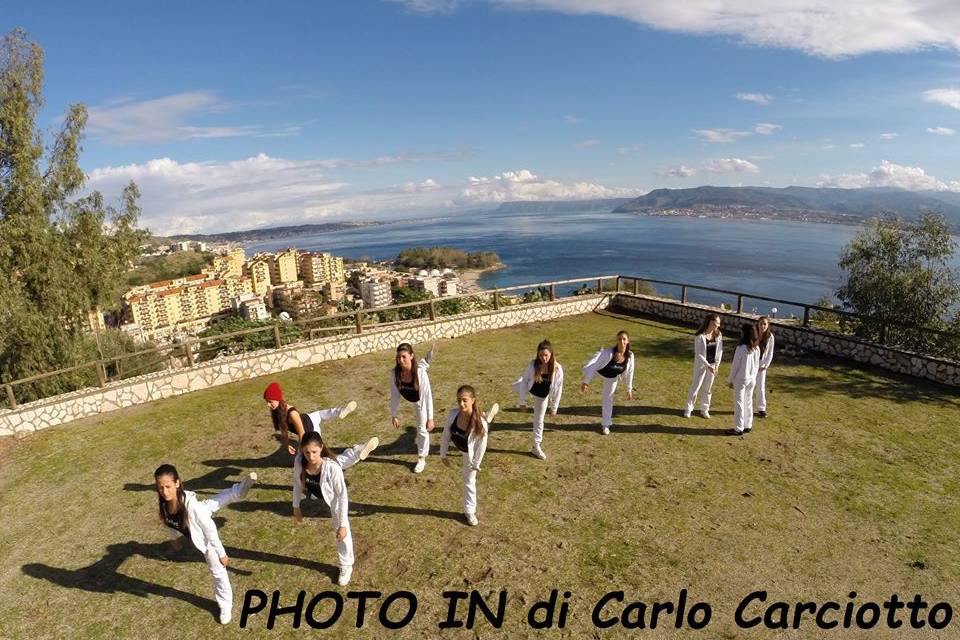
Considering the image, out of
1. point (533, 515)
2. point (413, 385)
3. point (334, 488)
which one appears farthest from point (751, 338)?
point (334, 488)

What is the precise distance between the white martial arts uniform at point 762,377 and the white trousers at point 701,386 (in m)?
0.73

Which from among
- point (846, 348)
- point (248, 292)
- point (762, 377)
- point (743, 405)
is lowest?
point (248, 292)

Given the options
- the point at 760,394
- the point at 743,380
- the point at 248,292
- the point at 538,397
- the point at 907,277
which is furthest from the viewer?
the point at 248,292

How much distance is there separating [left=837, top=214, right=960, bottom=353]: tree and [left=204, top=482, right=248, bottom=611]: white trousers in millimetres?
16174

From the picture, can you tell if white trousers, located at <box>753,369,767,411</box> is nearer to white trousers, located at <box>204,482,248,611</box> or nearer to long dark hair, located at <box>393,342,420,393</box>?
long dark hair, located at <box>393,342,420,393</box>

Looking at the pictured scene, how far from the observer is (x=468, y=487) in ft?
18.2

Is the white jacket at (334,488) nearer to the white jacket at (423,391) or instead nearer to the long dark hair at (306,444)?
the long dark hair at (306,444)

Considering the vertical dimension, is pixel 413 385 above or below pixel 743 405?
above

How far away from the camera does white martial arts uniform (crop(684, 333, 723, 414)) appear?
7832 mm

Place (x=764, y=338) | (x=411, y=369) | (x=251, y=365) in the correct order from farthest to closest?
(x=251, y=365)
(x=764, y=338)
(x=411, y=369)

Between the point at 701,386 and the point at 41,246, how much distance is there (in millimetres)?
14926

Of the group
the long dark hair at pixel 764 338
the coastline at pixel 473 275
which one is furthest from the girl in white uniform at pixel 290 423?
the coastline at pixel 473 275

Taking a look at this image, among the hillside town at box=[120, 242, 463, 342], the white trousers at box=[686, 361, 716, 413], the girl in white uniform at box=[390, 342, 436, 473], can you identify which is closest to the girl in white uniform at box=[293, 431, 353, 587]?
the girl in white uniform at box=[390, 342, 436, 473]

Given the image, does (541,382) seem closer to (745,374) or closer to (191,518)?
(745,374)
